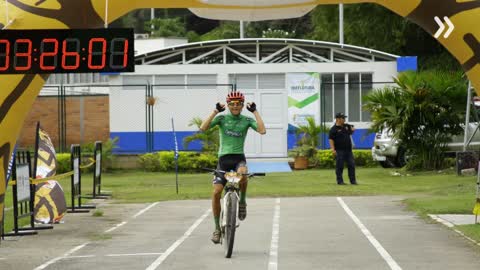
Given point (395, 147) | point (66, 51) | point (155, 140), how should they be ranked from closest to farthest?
1. point (66, 51)
2. point (395, 147)
3. point (155, 140)

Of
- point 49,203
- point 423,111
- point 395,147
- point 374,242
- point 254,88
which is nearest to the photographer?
point 374,242

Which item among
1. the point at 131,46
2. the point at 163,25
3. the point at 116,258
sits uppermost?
the point at 163,25

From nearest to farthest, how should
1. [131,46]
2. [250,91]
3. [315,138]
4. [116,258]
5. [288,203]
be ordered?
[131,46]
[116,258]
[288,203]
[315,138]
[250,91]

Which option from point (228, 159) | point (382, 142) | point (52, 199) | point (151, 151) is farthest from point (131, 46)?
point (151, 151)

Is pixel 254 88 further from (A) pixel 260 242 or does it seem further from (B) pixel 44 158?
(A) pixel 260 242

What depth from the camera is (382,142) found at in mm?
32281

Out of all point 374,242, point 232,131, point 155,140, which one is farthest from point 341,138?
point 232,131

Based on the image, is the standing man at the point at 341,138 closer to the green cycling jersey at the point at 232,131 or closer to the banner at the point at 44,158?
the banner at the point at 44,158

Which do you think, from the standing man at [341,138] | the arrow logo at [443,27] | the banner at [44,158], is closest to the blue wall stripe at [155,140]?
the standing man at [341,138]

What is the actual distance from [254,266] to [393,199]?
9.75 m

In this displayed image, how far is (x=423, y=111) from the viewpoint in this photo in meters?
29.6

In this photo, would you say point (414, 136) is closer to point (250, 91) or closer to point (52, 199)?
point (250, 91)

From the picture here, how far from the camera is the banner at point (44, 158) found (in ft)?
56.9

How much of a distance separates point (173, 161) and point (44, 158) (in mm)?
15841
